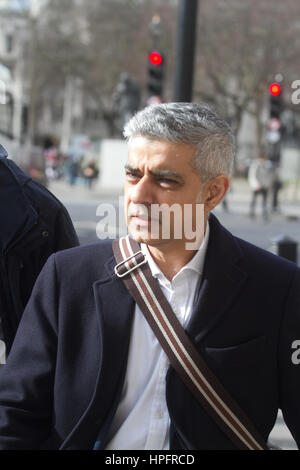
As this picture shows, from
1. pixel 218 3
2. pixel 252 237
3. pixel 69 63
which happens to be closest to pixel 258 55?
pixel 218 3

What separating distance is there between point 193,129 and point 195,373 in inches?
24.3

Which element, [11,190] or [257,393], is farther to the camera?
[11,190]

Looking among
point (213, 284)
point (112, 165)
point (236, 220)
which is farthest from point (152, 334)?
point (112, 165)

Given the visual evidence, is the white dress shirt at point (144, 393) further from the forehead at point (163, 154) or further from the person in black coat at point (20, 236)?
the person in black coat at point (20, 236)

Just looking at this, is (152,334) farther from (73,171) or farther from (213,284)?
(73,171)

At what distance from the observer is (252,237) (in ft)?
A: 46.2

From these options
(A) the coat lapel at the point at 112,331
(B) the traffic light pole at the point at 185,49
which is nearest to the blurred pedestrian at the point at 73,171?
(B) the traffic light pole at the point at 185,49

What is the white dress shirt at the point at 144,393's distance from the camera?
6.18 ft

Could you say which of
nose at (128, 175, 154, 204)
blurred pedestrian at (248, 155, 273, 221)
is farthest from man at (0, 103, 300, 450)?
blurred pedestrian at (248, 155, 273, 221)

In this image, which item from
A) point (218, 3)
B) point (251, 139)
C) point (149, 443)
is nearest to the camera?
point (149, 443)

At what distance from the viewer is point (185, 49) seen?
598 cm

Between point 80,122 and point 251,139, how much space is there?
49.3ft

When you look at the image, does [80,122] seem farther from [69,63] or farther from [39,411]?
[39,411]
